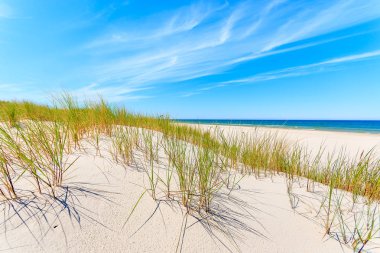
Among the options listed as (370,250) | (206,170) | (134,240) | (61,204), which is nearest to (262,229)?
(206,170)

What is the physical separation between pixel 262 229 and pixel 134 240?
34.7 inches

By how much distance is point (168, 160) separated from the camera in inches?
78.4

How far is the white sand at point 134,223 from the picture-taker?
39.1 inches

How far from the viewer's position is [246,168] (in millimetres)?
2551

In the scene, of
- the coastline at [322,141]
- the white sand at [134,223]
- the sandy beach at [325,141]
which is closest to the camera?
the white sand at [134,223]

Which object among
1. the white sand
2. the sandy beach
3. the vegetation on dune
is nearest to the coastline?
the sandy beach

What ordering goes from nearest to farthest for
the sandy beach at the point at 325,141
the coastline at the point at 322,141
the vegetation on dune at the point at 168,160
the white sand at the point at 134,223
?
the white sand at the point at 134,223, the vegetation on dune at the point at 168,160, the coastline at the point at 322,141, the sandy beach at the point at 325,141

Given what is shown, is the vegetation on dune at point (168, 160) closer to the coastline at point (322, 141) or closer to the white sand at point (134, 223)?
the white sand at point (134, 223)

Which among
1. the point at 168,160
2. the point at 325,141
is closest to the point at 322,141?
the point at 325,141

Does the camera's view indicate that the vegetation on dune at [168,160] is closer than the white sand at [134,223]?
No

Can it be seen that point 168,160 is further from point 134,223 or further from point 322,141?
point 322,141

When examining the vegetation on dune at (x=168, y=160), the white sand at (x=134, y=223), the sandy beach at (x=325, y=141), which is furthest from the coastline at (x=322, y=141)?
the white sand at (x=134, y=223)

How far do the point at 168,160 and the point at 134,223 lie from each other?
87 cm

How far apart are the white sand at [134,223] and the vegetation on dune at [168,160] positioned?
10 cm
